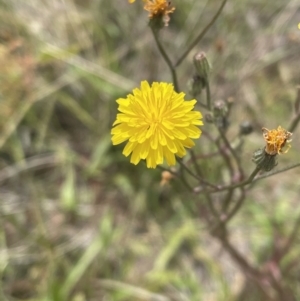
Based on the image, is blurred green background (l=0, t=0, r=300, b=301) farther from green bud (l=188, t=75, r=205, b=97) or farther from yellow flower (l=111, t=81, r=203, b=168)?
yellow flower (l=111, t=81, r=203, b=168)

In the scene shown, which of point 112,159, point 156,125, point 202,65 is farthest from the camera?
point 112,159

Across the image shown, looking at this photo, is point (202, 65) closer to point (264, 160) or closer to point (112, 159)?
point (264, 160)

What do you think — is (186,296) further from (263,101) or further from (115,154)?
(263,101)

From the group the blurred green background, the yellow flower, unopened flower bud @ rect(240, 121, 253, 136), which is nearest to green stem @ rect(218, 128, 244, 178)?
unopened flower bud @ rect(240, 121, 253, 136)

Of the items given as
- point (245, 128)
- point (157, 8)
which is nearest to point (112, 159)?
point (245, 128)

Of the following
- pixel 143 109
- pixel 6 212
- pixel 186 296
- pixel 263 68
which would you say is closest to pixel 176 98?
pixel 143 109

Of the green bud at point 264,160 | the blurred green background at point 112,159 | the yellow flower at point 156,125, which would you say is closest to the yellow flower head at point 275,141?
the green bud at point 264,160
